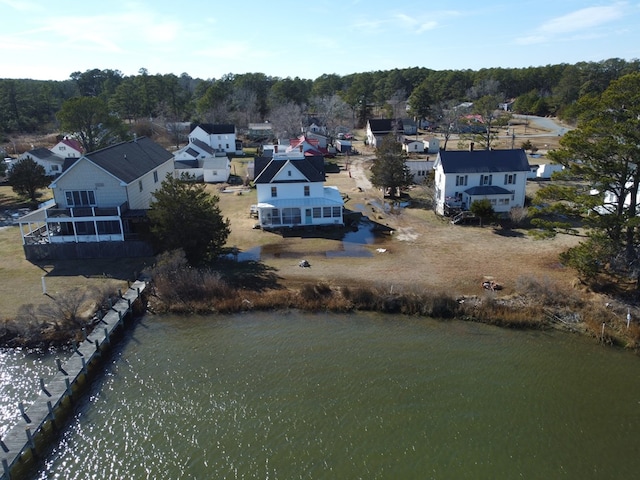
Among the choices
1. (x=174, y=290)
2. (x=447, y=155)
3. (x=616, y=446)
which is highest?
(x=447, y=155)

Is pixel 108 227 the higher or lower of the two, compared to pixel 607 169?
lower

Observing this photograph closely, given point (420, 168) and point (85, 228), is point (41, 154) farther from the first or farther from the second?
point (420, 168)

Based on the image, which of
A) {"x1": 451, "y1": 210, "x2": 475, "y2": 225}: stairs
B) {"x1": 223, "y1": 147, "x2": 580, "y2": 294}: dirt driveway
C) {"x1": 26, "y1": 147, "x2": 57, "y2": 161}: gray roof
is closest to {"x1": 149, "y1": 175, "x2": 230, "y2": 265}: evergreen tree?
{"x1": 223, "y1": 147, "x2": 580, "y2": 294}: dirt driveway

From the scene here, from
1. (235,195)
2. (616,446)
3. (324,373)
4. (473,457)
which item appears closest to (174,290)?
(324,373)

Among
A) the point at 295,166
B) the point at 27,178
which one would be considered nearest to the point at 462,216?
the point at 295,166

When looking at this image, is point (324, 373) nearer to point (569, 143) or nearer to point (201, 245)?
point (201, 245)

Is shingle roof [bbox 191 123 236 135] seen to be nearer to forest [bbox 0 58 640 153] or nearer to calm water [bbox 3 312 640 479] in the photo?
forest [bbox 0 58 640 153]

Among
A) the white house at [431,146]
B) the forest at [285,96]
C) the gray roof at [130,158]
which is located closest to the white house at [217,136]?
the forest at [285,96]
